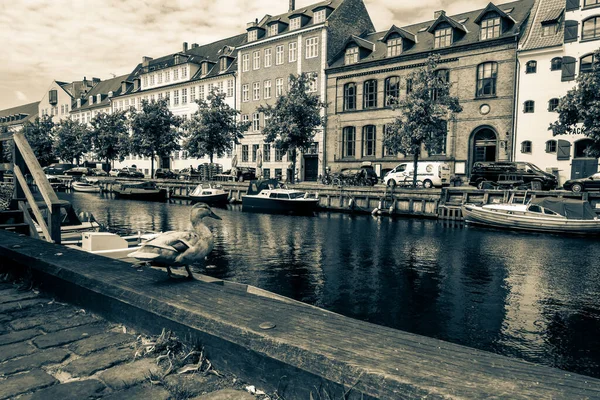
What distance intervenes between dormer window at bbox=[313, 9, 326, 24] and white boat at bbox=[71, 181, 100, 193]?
3090 cm

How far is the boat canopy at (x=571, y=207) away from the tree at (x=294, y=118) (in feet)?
64.2

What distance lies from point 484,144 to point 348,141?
43.1ft

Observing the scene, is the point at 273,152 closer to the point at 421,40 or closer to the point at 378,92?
the point at 378,92

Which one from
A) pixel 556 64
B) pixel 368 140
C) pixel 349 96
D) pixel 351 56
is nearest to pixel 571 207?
pixel 556 64

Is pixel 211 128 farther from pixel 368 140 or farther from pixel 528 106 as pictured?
pixel 528 106

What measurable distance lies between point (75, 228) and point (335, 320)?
11364 millimetres

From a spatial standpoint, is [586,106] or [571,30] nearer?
[586,106]

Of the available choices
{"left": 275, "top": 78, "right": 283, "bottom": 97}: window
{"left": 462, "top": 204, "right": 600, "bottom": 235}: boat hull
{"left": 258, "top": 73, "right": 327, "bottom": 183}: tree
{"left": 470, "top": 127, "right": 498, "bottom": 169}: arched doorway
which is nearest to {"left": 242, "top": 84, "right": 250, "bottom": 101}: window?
{"left": 275, "top": 78, "right": 283, "bottom": 97}: window

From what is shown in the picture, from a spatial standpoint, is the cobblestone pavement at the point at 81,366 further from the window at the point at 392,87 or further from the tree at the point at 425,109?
the window at the point at 392,87

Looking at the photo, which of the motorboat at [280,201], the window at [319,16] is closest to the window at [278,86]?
the window at [319,16]

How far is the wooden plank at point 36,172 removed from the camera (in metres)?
6.19

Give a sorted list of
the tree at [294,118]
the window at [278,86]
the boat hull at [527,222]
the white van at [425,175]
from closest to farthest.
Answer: the boat hull at [527,222]
the white van at [425,175]
the tree at [294,118]
the window at [278,86]

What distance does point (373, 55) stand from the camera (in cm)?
4366

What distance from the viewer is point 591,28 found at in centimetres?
3131
